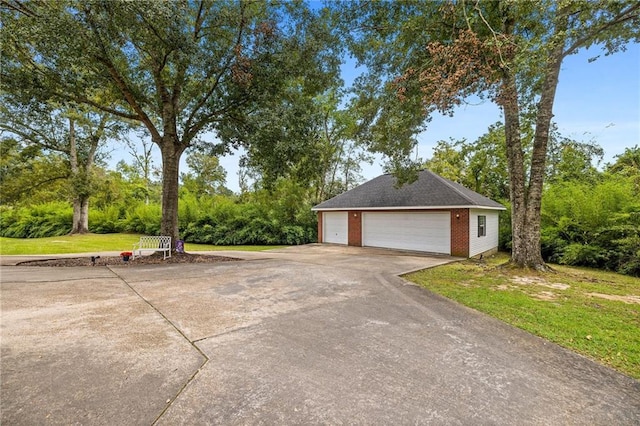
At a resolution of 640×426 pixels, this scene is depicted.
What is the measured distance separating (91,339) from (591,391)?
5083mm

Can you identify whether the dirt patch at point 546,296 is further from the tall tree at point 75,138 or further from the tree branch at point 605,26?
the tall tree at point 75,138

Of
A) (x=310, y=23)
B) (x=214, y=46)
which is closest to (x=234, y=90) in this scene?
(x=214, y=46)

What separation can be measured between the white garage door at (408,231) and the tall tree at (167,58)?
26.9 feet

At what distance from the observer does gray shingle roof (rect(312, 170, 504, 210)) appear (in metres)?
12.4

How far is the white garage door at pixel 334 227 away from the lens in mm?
16328


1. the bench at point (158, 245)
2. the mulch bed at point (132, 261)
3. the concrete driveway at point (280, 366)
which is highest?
the bench at point (158, 245)

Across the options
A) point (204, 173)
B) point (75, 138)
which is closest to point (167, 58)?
point (75, 138)

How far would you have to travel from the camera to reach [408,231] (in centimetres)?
1355

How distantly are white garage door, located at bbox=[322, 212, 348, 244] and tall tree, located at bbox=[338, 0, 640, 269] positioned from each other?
7.75 m

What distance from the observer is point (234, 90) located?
8805mm

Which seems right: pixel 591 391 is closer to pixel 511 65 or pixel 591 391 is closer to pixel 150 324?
pixel 150 324

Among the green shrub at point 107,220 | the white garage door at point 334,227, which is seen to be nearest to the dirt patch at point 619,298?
the white garage door at point 334,227

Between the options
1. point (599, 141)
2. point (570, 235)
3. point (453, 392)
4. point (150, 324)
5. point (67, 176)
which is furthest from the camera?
point (599, 141)

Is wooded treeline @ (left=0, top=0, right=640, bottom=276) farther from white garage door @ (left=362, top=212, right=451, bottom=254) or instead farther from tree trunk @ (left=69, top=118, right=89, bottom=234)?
tree trunk @ (left=69, top=118, right=89, bottom=234)
